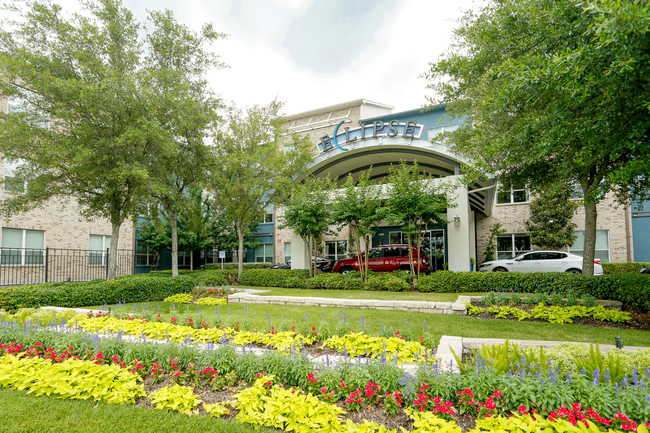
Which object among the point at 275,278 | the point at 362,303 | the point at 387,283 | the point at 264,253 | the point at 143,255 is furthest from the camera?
the point at 264,253

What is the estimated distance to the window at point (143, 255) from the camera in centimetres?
2516

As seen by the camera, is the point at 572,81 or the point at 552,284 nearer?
the point at 572,81

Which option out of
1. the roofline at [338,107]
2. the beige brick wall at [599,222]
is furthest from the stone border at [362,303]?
the roofline at [338,107]

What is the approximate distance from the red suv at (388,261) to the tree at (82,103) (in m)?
10.1

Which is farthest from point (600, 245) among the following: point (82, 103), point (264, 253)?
point (82, 103)

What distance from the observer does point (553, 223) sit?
1916cm

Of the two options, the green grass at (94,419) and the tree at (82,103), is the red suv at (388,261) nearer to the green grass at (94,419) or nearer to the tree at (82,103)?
the tree at (82,103)

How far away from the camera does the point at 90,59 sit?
1024 centimetres

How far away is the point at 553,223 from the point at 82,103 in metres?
21.9

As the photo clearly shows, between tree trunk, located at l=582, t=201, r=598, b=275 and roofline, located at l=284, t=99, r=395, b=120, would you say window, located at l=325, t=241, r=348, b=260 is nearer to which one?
roofline, located at l=284, t=99, r=395, b=120

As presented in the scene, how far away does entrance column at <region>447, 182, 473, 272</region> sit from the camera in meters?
14.1

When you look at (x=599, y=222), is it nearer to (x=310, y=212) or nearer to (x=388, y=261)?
(x=388, y=261)

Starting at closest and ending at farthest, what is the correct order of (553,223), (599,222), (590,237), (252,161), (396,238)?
(590,237) < (252,161) < (553,223) < (599,222) < (396,238)

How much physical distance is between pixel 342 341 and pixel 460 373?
1807 mm
